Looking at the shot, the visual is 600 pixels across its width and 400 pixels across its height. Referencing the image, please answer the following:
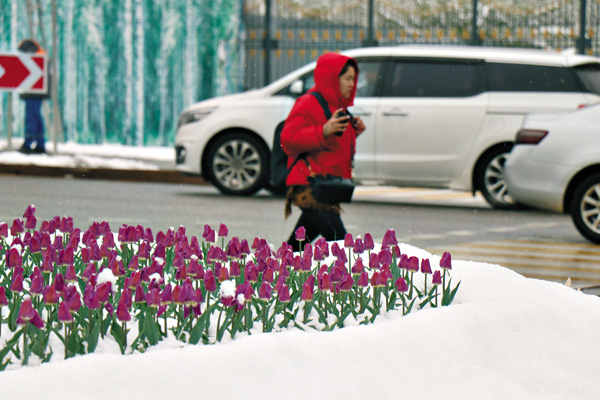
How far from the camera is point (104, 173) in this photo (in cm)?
1612

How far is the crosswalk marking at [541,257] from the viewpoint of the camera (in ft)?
26.1

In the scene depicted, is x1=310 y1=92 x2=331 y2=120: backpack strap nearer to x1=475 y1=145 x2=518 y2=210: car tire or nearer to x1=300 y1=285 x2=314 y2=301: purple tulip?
x1=300 y1=285 x2=314 y2=301: purple tulip

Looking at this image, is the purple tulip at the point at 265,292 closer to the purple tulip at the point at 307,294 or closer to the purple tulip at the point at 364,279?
the purple tulip at the point at 307,294

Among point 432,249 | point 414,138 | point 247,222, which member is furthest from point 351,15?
point 432,249

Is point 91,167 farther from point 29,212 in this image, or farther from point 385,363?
point 385,363

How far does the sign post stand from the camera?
16.7 metres

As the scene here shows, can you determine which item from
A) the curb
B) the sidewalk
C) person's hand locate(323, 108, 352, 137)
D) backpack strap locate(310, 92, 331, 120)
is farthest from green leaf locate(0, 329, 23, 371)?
the curb

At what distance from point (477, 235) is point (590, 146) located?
1.24 m

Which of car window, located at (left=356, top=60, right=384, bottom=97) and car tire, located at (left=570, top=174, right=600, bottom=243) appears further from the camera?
car window, located at (left=356, top=60, right=384, bottom=97)

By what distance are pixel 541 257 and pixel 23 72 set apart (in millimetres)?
9859

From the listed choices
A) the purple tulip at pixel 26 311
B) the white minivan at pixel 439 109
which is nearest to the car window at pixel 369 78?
the white minivan at pixel 439 109

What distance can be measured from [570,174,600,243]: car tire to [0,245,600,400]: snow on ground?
529 cm

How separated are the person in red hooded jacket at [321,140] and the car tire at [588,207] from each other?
13.9ft

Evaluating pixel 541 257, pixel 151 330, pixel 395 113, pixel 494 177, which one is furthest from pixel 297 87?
pixel 151 330
